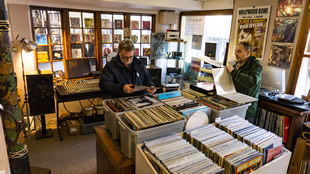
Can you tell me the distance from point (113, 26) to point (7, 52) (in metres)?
3.72

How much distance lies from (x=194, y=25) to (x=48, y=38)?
2.94m

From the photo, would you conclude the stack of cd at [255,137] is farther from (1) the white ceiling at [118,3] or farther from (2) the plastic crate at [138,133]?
(1) the white ceiling at [118,3]

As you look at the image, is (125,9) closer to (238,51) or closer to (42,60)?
(42,60)

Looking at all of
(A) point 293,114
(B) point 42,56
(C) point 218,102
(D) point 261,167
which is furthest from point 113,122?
(B) point 42,56

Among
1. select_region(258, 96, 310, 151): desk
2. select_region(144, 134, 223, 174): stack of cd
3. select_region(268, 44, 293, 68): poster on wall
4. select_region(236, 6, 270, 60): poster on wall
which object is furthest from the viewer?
select_region(236, 6, 270, 60): poster on wall

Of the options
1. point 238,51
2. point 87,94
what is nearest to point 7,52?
point 238,51

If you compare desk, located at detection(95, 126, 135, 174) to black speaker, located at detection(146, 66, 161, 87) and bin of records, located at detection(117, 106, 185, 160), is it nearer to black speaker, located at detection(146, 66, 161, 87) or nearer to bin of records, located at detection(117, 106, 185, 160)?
bin of records, located at detection(117, 106, 185, 160)

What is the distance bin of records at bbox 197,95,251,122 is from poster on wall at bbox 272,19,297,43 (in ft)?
5.35

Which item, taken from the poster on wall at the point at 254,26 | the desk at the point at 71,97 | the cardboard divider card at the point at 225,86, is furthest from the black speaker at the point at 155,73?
the cardboard divider card at the point at 225,86

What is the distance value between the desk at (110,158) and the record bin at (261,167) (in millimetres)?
77

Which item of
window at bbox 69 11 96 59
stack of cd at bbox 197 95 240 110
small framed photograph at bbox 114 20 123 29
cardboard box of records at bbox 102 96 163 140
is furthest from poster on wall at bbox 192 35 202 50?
cardboard box of records at bbox 102 96 163 140

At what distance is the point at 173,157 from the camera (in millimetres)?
1118

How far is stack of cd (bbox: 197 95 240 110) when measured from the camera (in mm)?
1624

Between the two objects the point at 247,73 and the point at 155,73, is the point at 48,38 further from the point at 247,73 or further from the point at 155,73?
the point at 247,73
